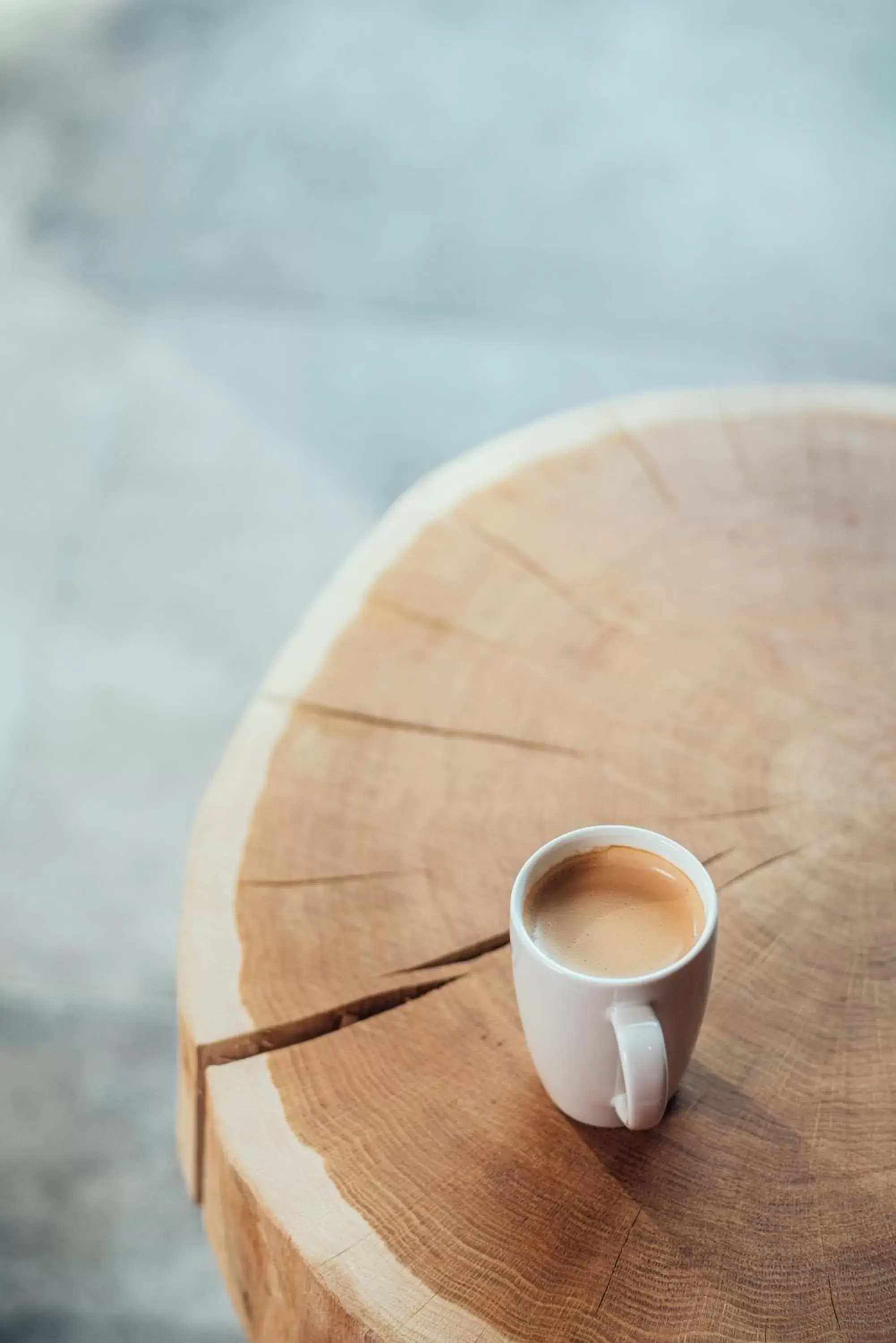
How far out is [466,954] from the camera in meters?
0.80

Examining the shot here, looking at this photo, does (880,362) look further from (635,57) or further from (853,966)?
(853,966)

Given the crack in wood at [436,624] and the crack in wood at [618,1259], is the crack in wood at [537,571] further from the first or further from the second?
the crack in wood at [618,1259]

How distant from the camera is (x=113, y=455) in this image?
2359mm

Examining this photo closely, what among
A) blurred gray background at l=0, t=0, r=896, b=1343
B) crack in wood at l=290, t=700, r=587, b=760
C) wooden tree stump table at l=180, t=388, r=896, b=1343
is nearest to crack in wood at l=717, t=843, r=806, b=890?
wooden tree stump table at l=180, t=388, r=896, b=1343

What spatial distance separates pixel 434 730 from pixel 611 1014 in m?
0.34

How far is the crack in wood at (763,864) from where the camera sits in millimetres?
832

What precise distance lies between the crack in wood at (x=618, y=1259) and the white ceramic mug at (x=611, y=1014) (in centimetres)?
5

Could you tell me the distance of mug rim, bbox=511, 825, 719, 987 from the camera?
25.1 inches

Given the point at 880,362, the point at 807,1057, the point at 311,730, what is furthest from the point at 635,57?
the point at 807,1057

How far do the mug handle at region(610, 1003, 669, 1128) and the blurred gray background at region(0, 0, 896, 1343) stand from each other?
33.6 inches

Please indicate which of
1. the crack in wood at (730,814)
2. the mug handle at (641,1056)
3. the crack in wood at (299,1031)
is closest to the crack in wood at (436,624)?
the crack in wood at (730,814)

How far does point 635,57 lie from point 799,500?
2837 millimetres

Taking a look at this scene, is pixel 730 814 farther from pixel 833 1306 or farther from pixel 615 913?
pixel 833 1306

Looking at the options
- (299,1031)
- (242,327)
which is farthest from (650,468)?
(242,327)
